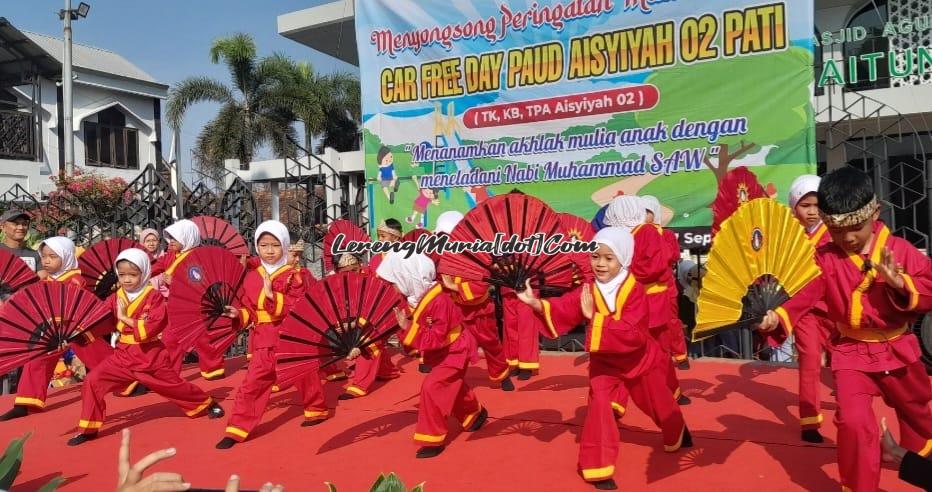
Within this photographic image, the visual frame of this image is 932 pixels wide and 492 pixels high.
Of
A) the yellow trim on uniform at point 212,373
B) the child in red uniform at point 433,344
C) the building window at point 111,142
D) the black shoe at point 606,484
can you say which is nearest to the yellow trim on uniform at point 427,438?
the child in red uniform at point 433,344

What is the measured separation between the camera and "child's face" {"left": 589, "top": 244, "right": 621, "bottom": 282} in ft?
12.9

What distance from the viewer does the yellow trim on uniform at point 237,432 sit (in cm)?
492

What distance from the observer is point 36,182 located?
63.8ft

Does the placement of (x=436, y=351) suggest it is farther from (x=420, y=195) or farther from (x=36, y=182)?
(x=36, y=182)

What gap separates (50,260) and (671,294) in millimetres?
5590

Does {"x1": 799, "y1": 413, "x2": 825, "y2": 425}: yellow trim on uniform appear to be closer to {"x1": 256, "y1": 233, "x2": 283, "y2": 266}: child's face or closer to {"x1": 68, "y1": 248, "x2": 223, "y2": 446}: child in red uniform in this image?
{"x1": 256, "y1": 233, "x2": 283, "y2": 266}: child's face

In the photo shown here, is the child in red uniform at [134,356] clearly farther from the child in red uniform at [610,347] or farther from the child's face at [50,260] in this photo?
the child in red uniform at [610,347]

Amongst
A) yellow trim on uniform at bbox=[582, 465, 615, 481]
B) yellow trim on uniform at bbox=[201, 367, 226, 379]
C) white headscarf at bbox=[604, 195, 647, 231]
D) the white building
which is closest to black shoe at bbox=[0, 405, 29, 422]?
yellow trim on uniform at bbox=[201, 367, 226, 379]

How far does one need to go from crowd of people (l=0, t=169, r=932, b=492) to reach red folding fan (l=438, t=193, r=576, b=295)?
0.72 feet

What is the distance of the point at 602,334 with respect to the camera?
368cm

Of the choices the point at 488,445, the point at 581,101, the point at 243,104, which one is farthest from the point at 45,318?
the point at 243,104

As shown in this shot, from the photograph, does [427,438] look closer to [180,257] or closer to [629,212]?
[629,212]

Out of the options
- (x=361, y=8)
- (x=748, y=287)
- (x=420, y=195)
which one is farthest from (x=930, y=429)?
(x=361, y=8)

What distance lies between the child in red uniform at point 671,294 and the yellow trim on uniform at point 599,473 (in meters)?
1.58
